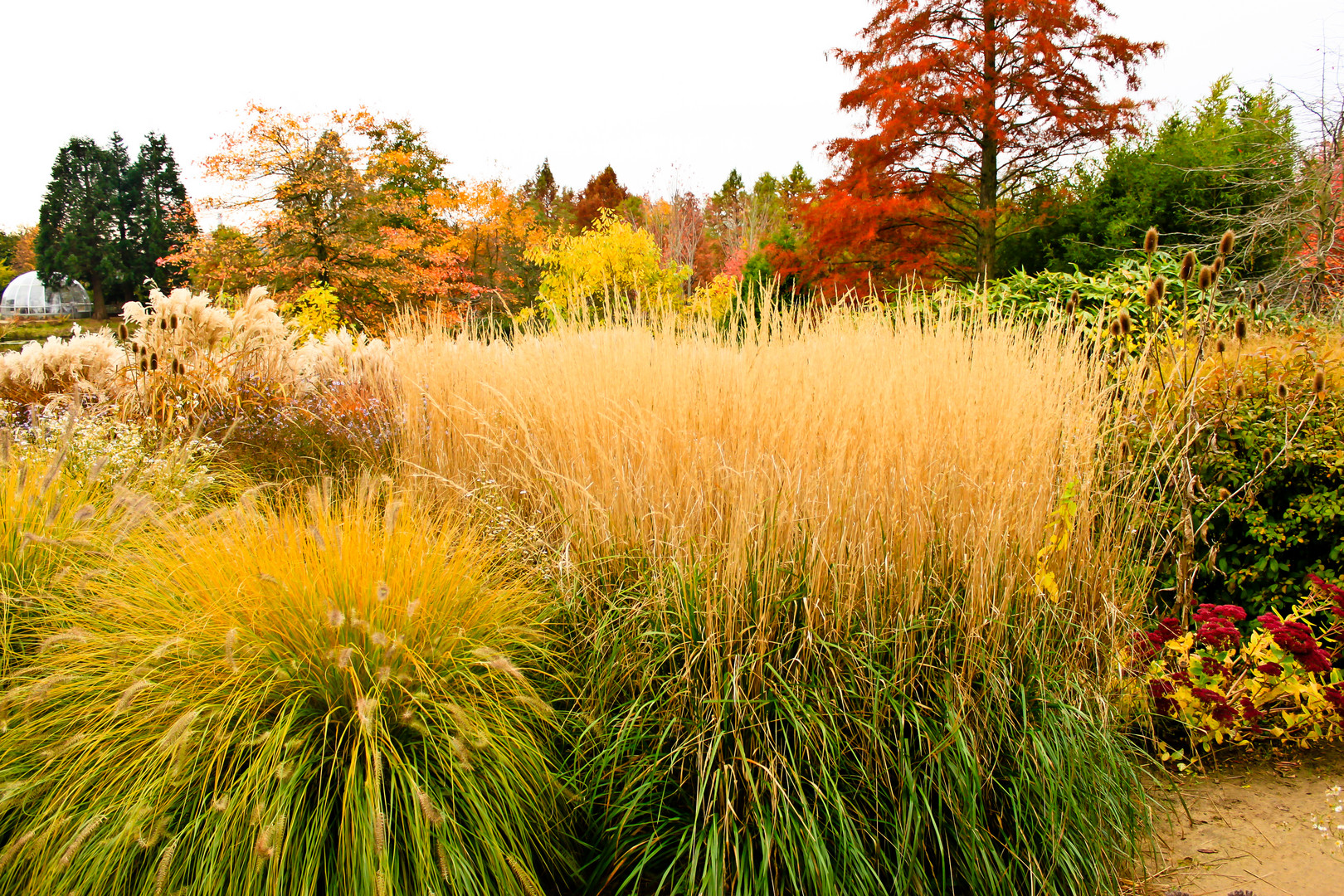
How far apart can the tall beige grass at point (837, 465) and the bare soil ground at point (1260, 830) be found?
0.77 meters

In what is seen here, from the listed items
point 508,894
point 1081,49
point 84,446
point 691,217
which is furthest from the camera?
point 691,217

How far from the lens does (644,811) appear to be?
198 cm

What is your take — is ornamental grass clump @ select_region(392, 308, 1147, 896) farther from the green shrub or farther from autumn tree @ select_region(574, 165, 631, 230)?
autumn tree @ select_region(574, 165, 631, 230)

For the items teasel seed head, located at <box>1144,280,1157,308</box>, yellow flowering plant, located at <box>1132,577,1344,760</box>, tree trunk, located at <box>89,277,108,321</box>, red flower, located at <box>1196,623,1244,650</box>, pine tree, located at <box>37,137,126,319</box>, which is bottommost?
yellow flowering plant, located at <box>1132,577,1344,760</box>

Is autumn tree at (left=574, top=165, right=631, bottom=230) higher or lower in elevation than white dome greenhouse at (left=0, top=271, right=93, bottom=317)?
higher

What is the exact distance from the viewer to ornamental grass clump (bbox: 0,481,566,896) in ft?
5.36

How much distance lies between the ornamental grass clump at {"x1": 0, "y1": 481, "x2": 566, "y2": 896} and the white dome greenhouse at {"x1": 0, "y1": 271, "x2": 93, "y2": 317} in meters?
46.3

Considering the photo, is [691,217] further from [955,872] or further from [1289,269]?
[955,872]

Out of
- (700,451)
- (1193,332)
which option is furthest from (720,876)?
(1193,332)

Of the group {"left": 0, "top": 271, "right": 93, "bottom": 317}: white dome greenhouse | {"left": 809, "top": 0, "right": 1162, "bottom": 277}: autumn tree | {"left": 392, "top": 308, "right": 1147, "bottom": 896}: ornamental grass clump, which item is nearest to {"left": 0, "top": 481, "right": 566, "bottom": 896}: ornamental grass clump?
{"left": 392, "top": 308, "right": 1147, "bottom": 896}: ornamental grass clump

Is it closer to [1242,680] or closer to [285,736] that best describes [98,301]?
[285,736]

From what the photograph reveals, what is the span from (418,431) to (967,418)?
2.84m

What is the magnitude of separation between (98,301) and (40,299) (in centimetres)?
908

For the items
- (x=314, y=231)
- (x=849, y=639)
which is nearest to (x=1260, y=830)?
(x=849, y=639)
